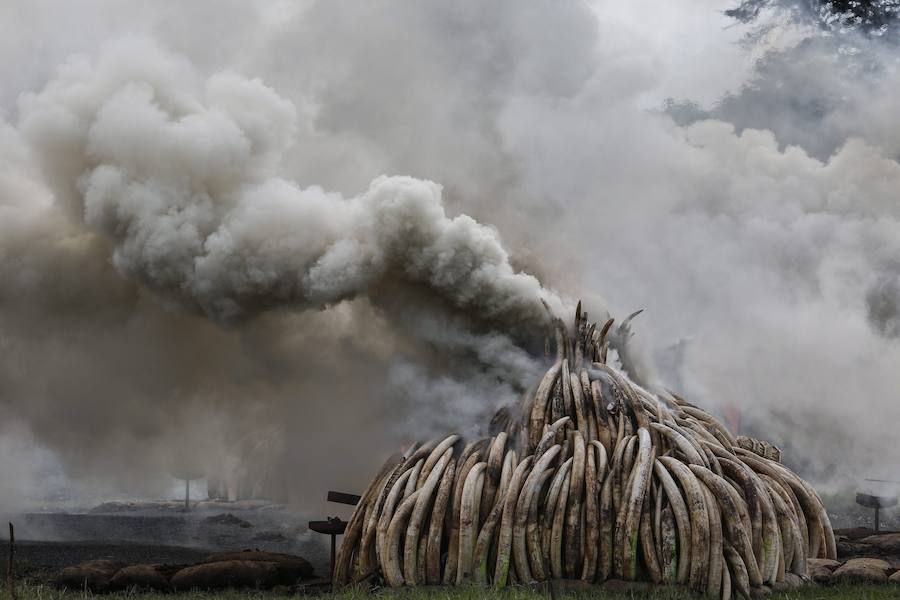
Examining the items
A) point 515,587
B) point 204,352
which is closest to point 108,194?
point 204,352

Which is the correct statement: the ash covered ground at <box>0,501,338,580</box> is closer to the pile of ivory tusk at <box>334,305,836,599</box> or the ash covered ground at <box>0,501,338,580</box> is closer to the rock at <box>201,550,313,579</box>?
the rock at <box>201,550,313,579</box>

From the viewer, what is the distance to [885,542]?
15.8m

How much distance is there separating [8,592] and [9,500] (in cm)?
1402

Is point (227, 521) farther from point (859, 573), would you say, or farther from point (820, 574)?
point (859, 573)

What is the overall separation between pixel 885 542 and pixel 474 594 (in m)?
8.78

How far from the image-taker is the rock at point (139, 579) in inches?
496

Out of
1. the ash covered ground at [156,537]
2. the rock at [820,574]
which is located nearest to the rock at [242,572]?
the ash covered ground at [156,537]

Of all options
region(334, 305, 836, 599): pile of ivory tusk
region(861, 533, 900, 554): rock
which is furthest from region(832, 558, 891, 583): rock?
region(861, 533, 900, 554): rock

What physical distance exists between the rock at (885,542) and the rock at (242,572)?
384 inches

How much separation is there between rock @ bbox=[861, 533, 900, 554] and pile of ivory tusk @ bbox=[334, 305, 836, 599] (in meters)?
2.40

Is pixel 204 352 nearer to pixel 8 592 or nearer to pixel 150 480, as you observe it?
pixel 150 480

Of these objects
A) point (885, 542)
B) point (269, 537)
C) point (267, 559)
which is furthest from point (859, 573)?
point (269, 537)

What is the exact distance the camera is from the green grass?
11.0 m

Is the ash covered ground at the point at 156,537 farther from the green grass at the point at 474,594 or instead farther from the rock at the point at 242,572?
the green grass at the point at 474,594
